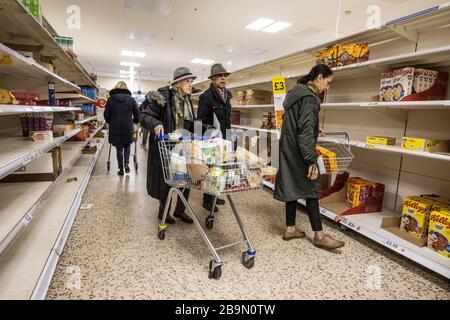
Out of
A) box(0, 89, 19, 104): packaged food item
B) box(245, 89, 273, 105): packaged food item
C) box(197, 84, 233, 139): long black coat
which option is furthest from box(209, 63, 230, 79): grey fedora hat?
box(245, 89, 273, 105): packaged food item

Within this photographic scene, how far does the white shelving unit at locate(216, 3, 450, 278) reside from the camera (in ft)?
7.48

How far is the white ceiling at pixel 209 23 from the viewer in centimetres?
595

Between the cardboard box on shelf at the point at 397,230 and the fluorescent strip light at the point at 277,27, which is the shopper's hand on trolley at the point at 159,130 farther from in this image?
the fluorescent strip light at the point at 277,27

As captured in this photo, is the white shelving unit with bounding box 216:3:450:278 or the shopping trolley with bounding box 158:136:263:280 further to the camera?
the white shelving unit with bounding box 216:3:450:278

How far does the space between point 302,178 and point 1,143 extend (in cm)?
257

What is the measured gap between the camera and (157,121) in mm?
2402

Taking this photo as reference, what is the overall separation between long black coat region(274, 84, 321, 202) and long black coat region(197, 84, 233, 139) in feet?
3.14

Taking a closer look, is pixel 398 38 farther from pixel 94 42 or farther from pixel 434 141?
pixel 94 42

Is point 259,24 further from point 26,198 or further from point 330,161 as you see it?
point 26,198

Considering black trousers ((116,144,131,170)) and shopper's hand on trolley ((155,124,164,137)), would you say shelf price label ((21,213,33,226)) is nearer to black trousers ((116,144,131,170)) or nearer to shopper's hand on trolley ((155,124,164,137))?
shopper's hand on trolley ((155,124,164,137))

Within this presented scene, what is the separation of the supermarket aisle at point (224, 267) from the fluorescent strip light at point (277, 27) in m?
5.69

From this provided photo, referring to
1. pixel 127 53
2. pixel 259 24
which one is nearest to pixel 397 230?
pixel 259 24

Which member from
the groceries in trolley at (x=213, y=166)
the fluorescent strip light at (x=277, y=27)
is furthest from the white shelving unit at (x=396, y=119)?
the fluorescent strip light at (x=277, y=27)

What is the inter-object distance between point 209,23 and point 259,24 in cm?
127
